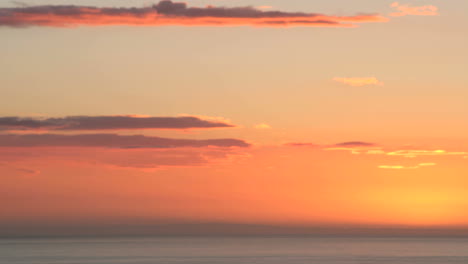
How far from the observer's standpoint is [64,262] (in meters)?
154

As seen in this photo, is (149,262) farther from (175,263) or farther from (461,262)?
(461,262)

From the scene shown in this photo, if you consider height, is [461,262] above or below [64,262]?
below

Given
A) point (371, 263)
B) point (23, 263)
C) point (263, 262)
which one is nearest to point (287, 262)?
point (263, 262)

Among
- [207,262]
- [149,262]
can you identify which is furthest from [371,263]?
[149,262]

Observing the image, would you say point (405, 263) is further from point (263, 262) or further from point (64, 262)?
point (64, 262)

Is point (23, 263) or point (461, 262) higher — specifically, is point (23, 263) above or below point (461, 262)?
above

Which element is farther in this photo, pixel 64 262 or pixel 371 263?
pixel 64 262

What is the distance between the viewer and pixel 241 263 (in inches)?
5546

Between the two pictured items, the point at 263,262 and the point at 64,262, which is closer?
the point at 263,262

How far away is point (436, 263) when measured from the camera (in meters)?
145

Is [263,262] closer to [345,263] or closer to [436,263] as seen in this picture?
[345,263]

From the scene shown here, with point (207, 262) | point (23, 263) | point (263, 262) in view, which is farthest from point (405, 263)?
point (23, 263)

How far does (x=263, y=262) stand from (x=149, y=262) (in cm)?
2115

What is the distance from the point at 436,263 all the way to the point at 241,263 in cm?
3631
